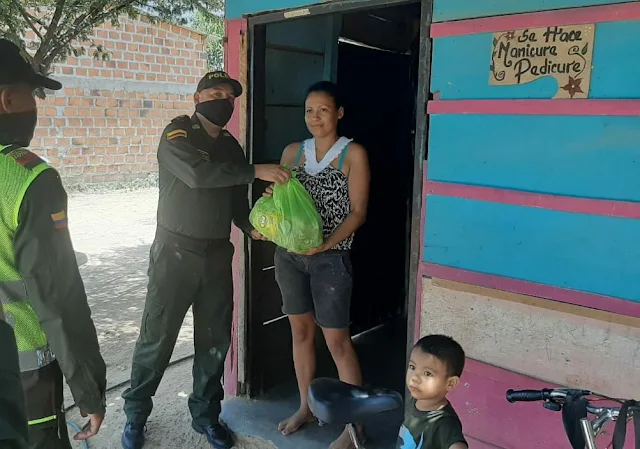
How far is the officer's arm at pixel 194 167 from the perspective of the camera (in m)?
2.96

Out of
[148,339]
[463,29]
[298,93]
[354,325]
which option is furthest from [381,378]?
[463,29]

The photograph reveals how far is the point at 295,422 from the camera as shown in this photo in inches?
137

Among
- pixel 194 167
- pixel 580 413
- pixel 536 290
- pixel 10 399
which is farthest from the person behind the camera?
pixel 194 167

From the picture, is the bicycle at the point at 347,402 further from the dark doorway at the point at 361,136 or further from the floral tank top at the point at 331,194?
the dark doorway at the point at 361,136

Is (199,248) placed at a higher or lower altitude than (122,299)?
higher

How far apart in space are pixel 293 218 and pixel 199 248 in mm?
659

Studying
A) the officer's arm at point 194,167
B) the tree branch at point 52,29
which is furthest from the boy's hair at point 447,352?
the tree branch at point 52,29

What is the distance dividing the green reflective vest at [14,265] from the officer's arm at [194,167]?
1056mm

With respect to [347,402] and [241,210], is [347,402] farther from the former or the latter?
[241,210]

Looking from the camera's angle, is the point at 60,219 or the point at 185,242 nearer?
the point at 60,219

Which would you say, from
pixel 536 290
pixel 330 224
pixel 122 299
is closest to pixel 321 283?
pixel 330 224

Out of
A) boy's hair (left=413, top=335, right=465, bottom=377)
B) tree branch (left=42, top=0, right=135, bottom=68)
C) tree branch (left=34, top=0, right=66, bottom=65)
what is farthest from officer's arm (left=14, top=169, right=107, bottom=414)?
tree branch (left=42, top=0, right=135, bottom=68)

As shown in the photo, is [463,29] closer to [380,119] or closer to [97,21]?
[380,119]

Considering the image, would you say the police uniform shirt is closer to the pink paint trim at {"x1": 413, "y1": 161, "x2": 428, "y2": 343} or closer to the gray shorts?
the gray shorts
